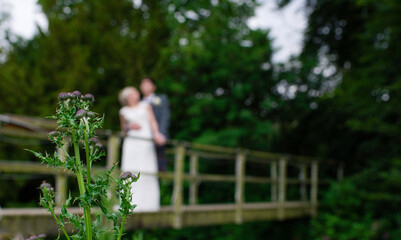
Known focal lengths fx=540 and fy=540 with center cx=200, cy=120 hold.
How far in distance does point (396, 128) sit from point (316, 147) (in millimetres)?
4080

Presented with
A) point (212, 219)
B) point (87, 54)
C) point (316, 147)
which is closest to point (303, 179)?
point (316, 147)

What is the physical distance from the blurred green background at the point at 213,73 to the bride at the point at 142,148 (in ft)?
14.9

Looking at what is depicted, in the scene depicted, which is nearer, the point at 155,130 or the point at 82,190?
the point at 82,190

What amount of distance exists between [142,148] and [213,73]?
6113mm

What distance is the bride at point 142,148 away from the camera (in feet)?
20.7

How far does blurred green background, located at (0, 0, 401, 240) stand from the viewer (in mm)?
11797

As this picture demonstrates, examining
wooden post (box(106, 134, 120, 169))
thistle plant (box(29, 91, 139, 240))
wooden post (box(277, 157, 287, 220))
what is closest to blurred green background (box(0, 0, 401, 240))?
wooden post (box(277, 157, 287, 220))

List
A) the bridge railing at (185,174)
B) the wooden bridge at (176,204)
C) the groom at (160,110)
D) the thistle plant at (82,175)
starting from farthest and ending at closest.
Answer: the groom at (160,110) < the bridge railing at (185,174) < the wooden bridge at (176,204) < the thistle plant at (82,175)

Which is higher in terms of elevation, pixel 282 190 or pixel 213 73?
pixel 213 73

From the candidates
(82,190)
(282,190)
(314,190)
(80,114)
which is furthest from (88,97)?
(314,190)

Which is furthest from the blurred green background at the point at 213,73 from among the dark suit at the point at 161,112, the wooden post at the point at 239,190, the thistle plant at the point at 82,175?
the thistle plant at the point at 82,175

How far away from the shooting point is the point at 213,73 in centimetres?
1240

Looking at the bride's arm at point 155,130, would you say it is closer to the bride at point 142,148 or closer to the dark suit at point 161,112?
the bride at point 142,148

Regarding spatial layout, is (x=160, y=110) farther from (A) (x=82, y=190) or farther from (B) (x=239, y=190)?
(A) (x=82, y=190)
